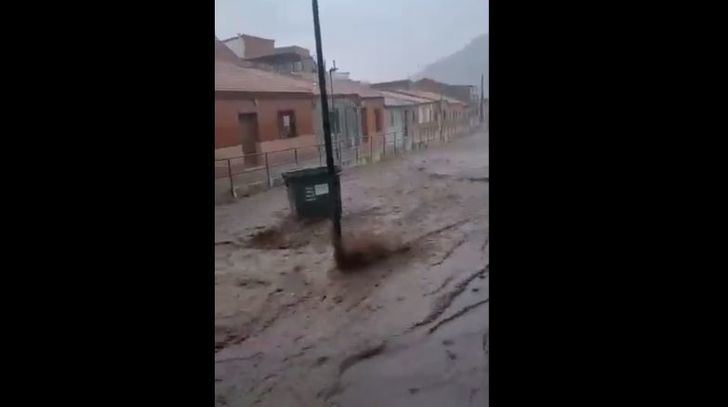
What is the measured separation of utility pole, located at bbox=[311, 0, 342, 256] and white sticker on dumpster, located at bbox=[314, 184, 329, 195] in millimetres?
10

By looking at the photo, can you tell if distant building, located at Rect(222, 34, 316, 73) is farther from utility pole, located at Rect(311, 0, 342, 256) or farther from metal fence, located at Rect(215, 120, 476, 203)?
metal fence, located at Rect(215, 120, 476, 203)

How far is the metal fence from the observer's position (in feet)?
3.94

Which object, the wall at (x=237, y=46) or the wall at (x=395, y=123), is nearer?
the wall at (x=237, y=46)

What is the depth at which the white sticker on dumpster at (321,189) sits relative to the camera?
48.6 inches

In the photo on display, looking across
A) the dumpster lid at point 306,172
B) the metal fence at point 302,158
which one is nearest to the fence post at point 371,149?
the metal fence at point 302,158

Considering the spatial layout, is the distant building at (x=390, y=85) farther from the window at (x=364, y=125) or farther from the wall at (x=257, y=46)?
the wall at (x=257, y=46)

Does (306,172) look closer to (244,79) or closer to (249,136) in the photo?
(249,136)

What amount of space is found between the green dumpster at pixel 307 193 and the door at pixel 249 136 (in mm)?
83

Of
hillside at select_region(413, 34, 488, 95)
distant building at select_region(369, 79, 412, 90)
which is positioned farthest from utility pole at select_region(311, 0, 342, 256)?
hillside at select_region(413, 34, 488, 95)
